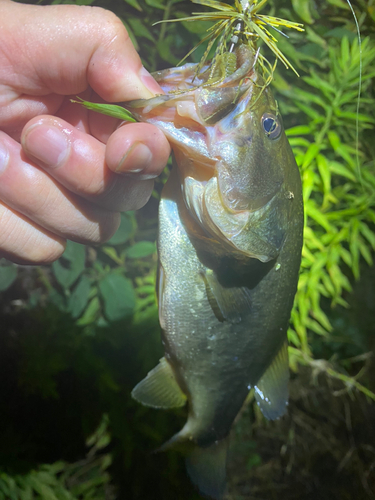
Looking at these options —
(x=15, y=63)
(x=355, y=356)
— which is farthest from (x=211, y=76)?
(x=355, y=356)

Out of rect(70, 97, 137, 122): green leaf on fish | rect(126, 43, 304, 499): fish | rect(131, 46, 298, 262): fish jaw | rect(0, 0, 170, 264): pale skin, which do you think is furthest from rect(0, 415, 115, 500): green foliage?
rect(70, 97, 137, 122): green leaf on fish

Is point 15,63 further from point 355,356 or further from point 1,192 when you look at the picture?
point 355,356

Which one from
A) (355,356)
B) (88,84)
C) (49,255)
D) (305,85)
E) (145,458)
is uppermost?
(88,84)

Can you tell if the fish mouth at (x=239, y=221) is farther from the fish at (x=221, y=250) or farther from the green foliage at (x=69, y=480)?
the green foliage at (x=69, y=480)

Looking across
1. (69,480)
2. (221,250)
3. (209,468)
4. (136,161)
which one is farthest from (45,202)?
(69,480)

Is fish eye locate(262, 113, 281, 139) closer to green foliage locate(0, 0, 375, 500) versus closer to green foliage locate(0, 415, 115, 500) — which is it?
green foliage locate(0, 0, 375, 500)
